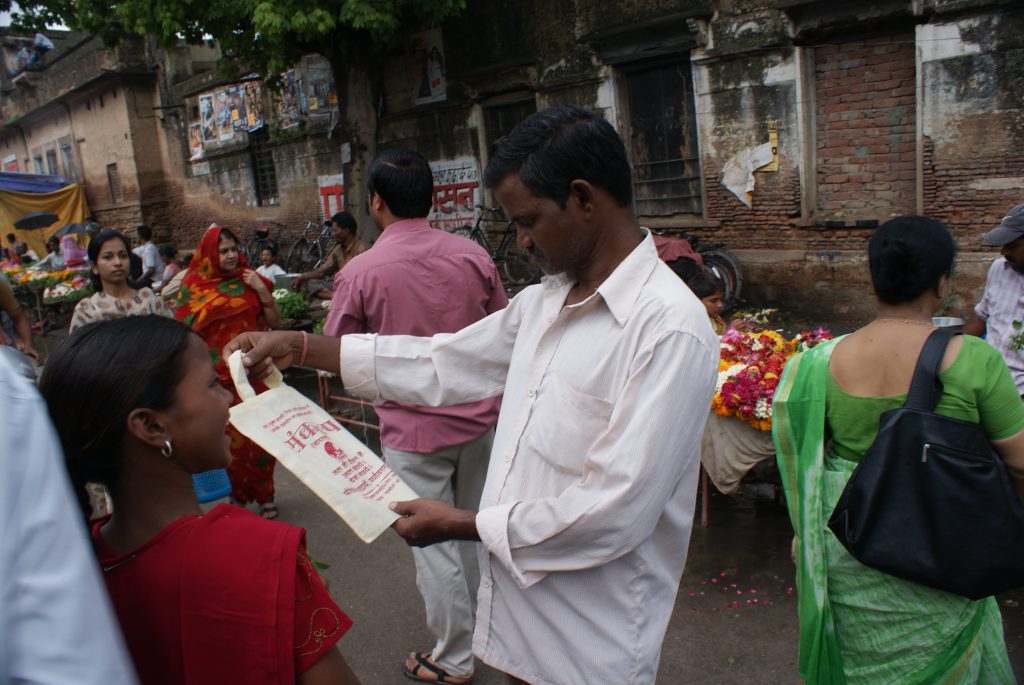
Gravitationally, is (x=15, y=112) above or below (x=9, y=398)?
above

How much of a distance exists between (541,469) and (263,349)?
2.71 feet

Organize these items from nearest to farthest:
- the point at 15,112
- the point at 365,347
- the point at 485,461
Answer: the point at 365,347, the point at 485,461, the point at 15,112

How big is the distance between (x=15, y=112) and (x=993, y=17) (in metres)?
34.0

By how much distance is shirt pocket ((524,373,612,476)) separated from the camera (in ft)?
5.57

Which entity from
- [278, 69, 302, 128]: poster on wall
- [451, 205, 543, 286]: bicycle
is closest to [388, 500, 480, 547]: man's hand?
[451, 205, 543, 286]: bicycle

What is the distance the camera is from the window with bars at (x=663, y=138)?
392 inches

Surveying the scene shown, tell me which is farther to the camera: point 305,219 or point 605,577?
point 305,219

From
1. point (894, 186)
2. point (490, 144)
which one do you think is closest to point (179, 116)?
point (490, 144)

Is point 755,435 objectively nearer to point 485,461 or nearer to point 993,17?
point 485,461

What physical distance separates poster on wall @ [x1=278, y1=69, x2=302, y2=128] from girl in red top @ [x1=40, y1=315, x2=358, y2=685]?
16.8 metres

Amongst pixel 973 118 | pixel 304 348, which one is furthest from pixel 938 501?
pixel 973 118

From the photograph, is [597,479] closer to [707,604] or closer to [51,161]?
[707,604]

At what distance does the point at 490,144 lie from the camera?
1284 cm

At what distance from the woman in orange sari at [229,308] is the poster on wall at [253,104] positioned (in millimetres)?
14929
